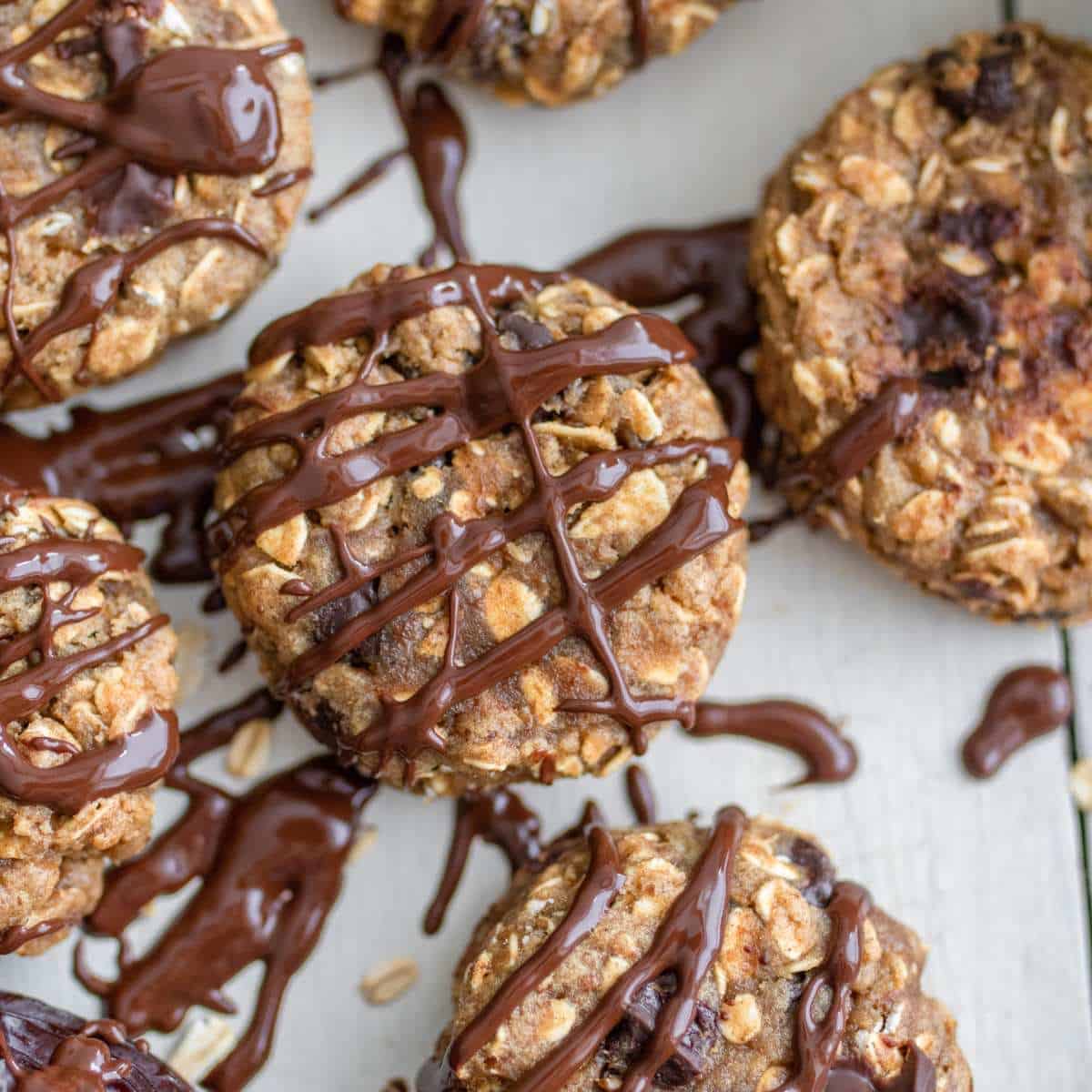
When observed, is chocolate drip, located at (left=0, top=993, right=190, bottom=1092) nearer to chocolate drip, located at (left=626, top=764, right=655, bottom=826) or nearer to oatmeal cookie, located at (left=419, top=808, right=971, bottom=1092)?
oatmeal cookie, located at (left=419, top=808, right=971, bottom=1092)

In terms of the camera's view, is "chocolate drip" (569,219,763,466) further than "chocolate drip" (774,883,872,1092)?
Yes

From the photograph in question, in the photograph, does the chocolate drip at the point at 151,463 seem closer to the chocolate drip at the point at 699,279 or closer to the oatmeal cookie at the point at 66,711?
the oatmeal cookie at the point at 66,711

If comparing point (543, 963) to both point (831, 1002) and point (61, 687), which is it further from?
point (61, 687)

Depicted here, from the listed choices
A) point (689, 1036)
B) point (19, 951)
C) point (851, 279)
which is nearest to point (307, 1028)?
point (19, 951)

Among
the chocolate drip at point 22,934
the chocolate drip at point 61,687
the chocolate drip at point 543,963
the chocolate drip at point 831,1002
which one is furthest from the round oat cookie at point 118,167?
the chocolate drip at point 831,1002

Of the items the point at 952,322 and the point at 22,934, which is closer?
the point at 22,934

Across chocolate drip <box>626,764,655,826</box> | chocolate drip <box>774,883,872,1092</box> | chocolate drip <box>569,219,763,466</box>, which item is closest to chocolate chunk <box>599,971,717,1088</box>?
chocolate drip <box>774,883,872,1092</box>

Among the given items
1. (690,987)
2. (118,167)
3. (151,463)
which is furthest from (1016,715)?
(118,167)
